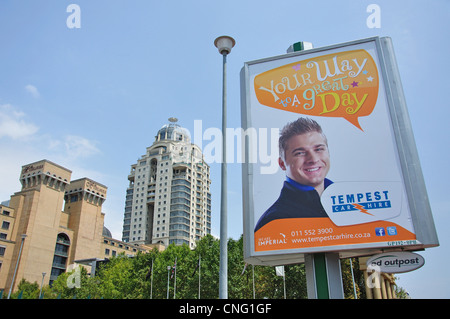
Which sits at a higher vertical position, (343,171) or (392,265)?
(343,171)

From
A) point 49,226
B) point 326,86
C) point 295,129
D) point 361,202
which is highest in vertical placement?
point 49,226

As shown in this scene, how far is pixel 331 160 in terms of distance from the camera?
1720 cm

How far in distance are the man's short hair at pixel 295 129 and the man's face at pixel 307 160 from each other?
0.56 feet

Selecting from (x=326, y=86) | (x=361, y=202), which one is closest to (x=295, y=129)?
(x=326, y=86)

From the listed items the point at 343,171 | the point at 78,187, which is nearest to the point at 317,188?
the point at 343,171

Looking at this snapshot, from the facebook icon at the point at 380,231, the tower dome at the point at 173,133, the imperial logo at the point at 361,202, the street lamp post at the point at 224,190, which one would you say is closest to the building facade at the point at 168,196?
the tower dome at the point at 173,133

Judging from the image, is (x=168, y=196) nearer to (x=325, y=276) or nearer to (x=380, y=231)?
(x=325, y=276)

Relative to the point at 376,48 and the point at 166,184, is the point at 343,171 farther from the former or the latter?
the point at 166,184

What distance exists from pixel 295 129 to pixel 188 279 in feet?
142

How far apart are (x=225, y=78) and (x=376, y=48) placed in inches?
371

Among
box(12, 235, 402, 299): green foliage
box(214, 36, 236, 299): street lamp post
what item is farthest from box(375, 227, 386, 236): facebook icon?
box(12, 235, 402, 299): green foliage

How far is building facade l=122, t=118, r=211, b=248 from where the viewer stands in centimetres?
12556

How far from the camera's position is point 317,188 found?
16.8 m

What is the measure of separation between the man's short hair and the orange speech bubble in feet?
1.69
